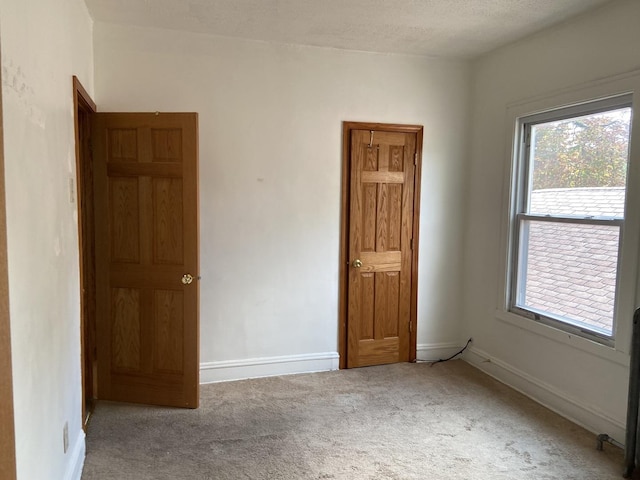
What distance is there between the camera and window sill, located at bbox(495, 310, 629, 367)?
2785 millimetres

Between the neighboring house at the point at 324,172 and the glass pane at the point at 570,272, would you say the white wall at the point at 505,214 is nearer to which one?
the neighboring house at the point at 324,172

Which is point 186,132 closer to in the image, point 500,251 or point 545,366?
point 500,251

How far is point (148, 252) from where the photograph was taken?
3.17 m

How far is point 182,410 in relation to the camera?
3184 mm

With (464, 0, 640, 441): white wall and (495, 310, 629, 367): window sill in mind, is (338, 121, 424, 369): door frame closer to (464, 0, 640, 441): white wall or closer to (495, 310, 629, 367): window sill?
(464, 0, 640, 441): white wall

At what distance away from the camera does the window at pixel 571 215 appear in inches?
113

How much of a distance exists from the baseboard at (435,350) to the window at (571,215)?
814 millimetres

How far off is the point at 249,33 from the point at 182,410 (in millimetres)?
2782

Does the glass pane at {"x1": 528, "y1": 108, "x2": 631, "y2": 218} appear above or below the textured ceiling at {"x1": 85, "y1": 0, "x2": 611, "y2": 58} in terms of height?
below

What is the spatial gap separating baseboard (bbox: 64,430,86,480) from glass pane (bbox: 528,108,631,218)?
3.35 m

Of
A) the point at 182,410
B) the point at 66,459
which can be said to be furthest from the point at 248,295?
the point at 66,459

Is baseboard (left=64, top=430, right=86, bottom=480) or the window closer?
baseboard (left=64, top=430, right=86, bottom=480)

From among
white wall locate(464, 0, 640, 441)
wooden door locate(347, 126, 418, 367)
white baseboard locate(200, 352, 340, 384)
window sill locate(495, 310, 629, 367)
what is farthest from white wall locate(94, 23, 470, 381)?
window sill locate(495, 310, 629, 367)

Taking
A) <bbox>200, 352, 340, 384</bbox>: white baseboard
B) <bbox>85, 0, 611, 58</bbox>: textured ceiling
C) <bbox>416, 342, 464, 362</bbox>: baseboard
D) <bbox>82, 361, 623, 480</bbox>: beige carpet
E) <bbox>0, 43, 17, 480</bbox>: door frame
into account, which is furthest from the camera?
<bbox>416, 342, 464, 362</bbox>: baseboard
